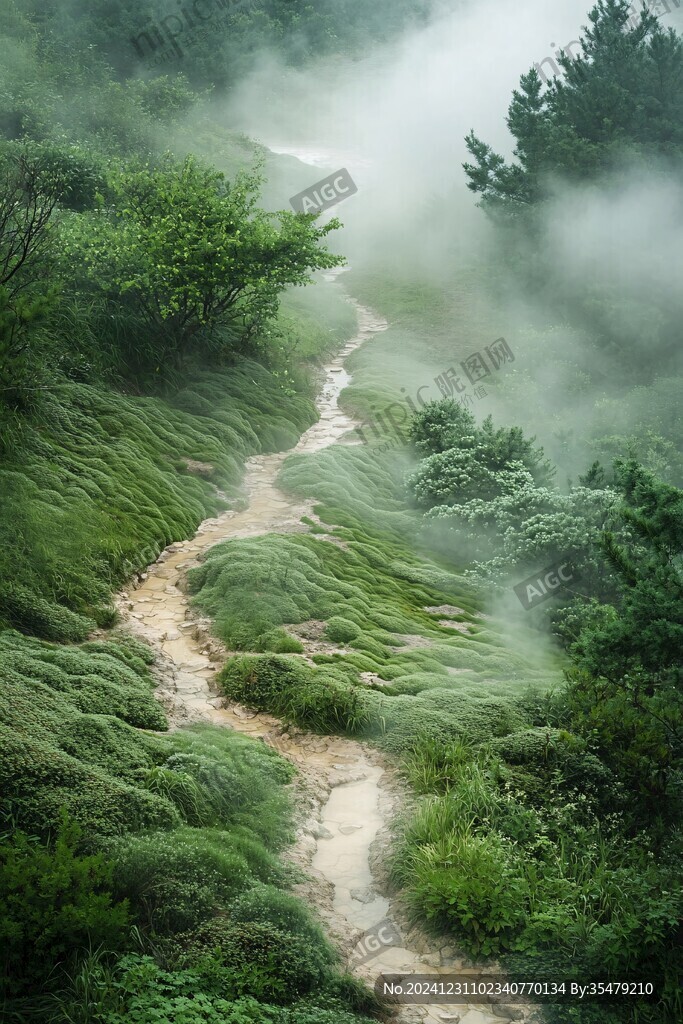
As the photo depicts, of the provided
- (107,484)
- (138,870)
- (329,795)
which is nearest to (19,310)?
(107,484)

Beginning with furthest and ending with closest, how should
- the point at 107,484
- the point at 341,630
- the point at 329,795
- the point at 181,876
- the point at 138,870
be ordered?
the point at 107,484, the point at 341,630, the point at 329,795, the point at 181,876, the point at 138,870

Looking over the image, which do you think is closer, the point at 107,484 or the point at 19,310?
the point at 19,310

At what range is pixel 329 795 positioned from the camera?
7.43 metres

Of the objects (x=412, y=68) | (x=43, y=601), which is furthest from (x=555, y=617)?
(x=412, y=68)

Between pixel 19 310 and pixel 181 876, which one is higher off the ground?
pixel 19 310

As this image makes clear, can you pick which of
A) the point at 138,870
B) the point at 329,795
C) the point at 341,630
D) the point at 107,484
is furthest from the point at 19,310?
the point at 138,870

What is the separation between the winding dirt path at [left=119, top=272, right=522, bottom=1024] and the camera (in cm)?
568

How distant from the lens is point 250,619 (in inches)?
384

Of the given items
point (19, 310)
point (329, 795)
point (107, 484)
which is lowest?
point (329, 795)

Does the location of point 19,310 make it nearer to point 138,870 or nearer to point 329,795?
point 329,795

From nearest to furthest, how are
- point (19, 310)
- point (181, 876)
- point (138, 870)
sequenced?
1. point (138, 870)
2. point (181, 876)
3. point (19, 310)

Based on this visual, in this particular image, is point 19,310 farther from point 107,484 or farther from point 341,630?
point 341,630

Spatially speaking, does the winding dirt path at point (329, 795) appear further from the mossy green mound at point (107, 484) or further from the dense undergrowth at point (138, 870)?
the mossy green mound at point (107, 484)

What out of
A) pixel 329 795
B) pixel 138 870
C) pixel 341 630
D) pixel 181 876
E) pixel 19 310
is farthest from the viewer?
pixel 341 630
